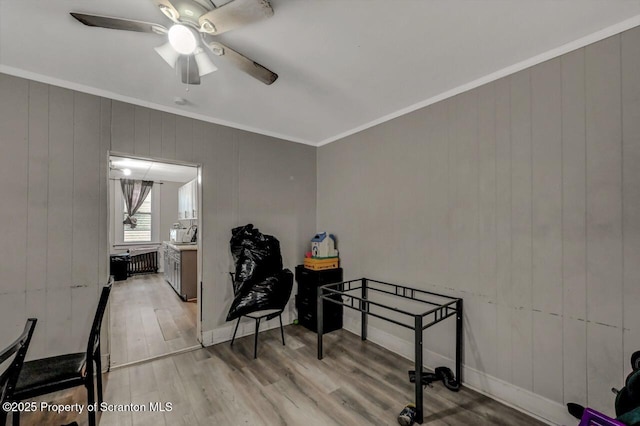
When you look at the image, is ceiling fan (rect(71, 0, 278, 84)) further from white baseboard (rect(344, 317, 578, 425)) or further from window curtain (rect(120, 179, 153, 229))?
window curtain (rect(120, 179, 153, 229))

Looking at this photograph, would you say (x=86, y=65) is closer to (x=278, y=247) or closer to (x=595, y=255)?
(x=278, y=247)

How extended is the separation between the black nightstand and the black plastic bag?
0.40m

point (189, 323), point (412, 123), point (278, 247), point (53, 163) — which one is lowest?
point (189, 323)

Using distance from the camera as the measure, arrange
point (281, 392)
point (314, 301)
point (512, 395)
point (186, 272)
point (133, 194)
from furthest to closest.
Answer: point (133, 194) < point (186, 272) < point (314, 301) < point (281, 392) < point (512, 395)

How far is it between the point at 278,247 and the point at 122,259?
5.04 meters

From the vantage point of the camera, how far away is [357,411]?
2029 millimetres

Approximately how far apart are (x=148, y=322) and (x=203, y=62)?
3597mm

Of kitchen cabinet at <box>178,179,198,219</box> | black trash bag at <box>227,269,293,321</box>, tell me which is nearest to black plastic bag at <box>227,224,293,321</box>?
black trash bag at <box>227,269,293,321</box>

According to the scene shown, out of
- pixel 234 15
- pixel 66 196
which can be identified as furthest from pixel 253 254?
pixel 234 15

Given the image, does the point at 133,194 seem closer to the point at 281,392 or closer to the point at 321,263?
the point at 321,263

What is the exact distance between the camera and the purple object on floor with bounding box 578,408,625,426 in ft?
3.83

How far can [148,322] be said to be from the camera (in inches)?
150

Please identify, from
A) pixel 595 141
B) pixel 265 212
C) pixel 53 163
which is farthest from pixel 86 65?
pixel 595 141

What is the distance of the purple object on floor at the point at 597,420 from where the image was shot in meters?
1.17
